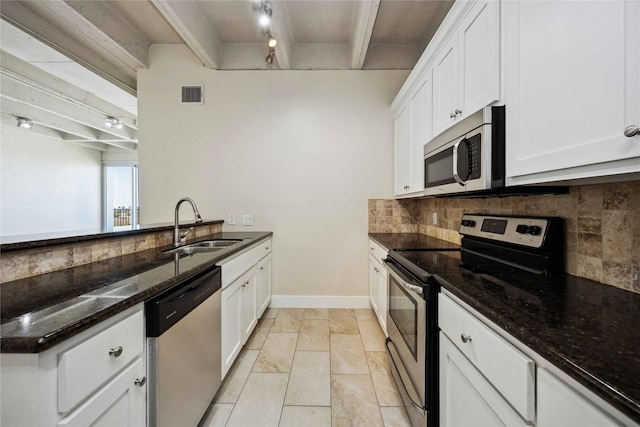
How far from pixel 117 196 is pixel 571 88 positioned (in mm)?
9107

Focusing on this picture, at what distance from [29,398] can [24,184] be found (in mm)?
7459

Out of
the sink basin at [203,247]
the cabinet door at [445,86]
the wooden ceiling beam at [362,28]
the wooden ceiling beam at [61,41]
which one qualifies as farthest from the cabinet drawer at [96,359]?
the wooden ceiling beam at [61,41]

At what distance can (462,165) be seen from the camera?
1.36 meters

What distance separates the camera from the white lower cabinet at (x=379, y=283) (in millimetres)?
2170

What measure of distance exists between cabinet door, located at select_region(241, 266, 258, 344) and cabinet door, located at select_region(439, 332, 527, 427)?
148 cm

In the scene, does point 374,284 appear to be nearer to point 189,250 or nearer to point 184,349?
point 189,250

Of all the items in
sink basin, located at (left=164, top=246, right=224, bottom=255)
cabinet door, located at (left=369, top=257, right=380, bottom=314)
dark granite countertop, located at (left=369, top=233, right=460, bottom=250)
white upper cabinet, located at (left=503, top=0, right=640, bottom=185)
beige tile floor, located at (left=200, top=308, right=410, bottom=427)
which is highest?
white upper cabinet, located at (left=503, top=0, right=640, bottom=185)

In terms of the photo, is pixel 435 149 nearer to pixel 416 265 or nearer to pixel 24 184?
pixel 416 265

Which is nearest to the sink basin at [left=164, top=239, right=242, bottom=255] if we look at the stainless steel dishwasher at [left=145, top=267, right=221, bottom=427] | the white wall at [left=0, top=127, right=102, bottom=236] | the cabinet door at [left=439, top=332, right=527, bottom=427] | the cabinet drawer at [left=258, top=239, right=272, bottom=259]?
the cabinet drawer at [left=258, top=239, right=272, bottom=259]

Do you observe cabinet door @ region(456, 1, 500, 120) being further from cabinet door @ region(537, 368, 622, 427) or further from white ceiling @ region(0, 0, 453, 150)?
cabinet door @ region(537, 368, 622, 427)

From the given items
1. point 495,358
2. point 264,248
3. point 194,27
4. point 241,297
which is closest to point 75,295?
point 241,297

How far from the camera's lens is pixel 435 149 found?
1788mm

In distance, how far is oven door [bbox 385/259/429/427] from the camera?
1.19 metres

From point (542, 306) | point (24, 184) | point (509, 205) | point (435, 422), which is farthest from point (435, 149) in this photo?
point (24, 184)
